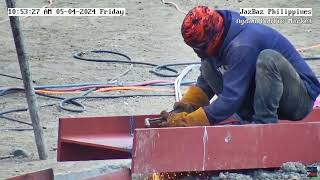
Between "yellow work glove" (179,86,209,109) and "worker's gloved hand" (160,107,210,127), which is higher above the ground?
"yellow work glove" (179,86,209,109)

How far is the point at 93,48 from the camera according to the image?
13039 mm

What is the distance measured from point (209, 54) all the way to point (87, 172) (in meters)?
1.59

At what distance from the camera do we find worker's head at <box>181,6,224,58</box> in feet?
18.8

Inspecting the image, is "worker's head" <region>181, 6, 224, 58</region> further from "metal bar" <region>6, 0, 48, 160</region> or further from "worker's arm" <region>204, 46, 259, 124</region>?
"metal bar" <region>6, 0, 48, 160</region>

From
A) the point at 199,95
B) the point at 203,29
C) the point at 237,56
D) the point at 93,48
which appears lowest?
the point at 199,95

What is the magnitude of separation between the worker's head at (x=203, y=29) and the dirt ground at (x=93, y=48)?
1.96m

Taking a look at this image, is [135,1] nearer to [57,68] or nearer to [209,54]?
[57,68]

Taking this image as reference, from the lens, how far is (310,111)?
6.20 m

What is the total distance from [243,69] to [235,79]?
95mm

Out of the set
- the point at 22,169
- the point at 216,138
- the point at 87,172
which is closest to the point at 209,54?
the point at 216,138

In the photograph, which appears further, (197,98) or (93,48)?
(93,48)

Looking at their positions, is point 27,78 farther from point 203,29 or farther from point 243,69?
point 243,69

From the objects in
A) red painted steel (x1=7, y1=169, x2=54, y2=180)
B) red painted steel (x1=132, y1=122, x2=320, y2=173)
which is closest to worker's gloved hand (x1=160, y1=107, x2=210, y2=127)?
red painted steel (x1=132, y1=122, x2=320, y2=173)

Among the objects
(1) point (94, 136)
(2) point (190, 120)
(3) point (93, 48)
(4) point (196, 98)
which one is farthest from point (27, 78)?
(3) point (93, 48)
